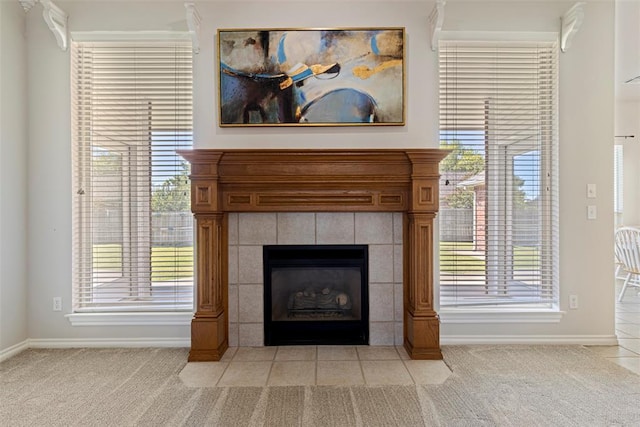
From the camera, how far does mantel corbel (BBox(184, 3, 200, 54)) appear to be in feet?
8.72

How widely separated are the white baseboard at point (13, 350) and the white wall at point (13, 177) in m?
0.02

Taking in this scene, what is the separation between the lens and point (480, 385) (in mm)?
2193

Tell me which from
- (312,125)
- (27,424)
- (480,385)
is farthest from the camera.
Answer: (312,125)

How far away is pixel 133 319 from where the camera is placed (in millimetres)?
2861

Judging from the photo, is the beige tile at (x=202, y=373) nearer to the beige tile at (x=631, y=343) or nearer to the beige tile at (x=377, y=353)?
the beige tile at (x=377, y=353)

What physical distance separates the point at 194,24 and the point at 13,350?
2.69m

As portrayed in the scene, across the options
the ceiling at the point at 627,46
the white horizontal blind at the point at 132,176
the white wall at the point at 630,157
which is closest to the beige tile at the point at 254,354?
the white horizontal blind at the point at 132,176

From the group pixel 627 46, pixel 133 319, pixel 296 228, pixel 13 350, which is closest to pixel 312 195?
pixel 296 228

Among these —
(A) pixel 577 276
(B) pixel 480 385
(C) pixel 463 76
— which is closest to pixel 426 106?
(C) pixel 463 76

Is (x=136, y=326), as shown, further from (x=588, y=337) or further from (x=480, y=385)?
(x=588, y=337)

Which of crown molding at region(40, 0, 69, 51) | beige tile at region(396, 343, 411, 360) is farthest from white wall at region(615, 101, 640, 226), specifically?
crown molding at region(40, 0, 69, 51)

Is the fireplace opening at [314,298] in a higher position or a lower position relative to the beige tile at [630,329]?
higher

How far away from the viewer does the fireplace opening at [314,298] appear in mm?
2859

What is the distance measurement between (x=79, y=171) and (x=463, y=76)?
10.0ft
